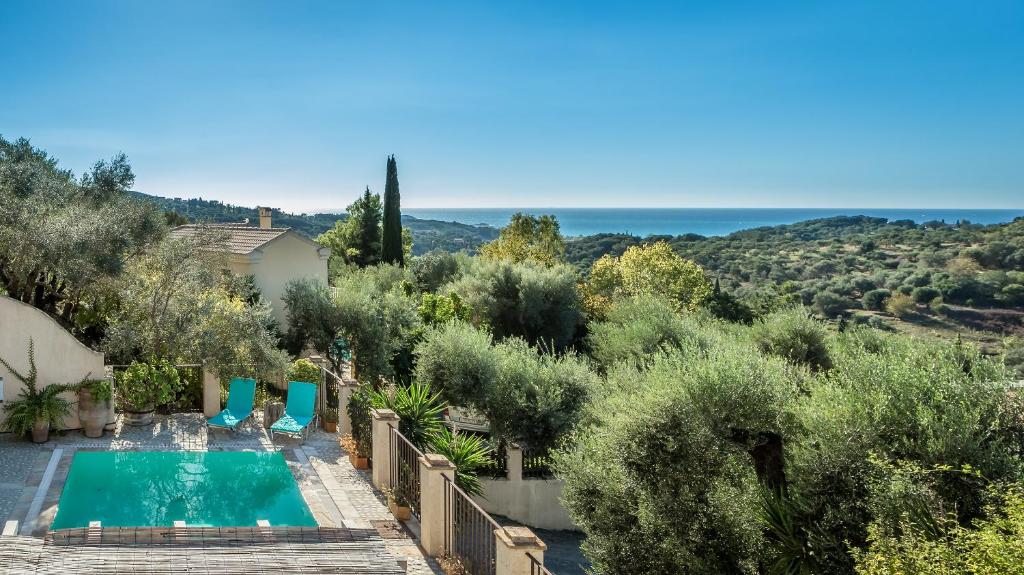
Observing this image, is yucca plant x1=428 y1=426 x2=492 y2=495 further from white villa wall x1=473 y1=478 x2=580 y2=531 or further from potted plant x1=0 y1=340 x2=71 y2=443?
potted plant x1=0 y1=340 x2=71 y2=443

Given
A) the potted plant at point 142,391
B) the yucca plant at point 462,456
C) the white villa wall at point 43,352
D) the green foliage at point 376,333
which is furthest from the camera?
the green foliage at point 376,333

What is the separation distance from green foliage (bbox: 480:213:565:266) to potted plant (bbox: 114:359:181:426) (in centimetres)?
2618

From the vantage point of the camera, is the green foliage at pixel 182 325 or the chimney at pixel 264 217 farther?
the chimney at pixel 264 217

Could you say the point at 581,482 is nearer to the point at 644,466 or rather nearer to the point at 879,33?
the point at 644,466

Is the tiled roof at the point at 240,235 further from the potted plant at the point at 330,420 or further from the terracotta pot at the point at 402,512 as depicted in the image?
the terracotta pot at the point at 402,512

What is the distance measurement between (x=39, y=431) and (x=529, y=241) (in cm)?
3018

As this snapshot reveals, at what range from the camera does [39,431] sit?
11.7 metres

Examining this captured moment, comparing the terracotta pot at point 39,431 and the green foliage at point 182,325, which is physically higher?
the green foliage at point 182,325

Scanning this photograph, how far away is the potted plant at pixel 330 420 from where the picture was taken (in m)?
13.6

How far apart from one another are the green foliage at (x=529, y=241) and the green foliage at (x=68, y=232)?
903 inches

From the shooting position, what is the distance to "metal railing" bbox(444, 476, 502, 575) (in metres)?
7.23

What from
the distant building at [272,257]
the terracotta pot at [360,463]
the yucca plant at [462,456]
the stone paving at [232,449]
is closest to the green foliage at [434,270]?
the distant building at [272,257]

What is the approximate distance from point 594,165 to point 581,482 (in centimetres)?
5095

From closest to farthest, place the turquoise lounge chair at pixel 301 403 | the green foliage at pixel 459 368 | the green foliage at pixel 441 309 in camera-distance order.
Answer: the turquoise lounge chair at pixel 301 403 < the green foliage at pixel 459 368 < the green foliage at pixel 441 309
